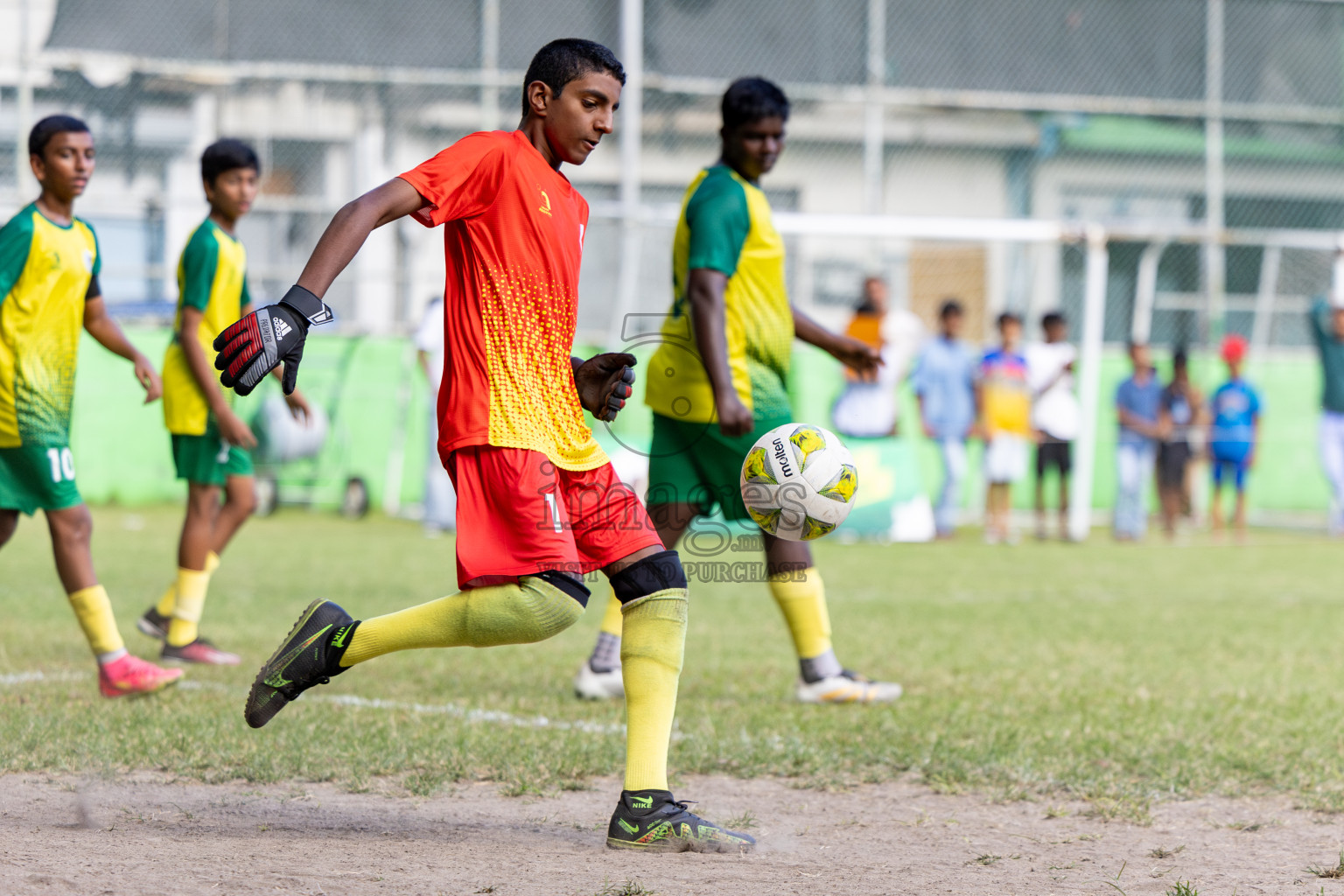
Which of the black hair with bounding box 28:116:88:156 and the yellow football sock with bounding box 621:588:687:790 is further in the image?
the black hair with bounding box 28:116:88:156

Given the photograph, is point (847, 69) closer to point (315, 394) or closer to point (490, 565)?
point (315, 394)

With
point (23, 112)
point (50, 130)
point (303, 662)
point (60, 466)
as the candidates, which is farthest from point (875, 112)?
point (303, 662)

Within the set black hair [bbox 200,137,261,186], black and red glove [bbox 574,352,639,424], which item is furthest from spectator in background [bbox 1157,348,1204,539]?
black and red glove [bbox 574,352,639,424]

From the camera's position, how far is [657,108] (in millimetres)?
15633

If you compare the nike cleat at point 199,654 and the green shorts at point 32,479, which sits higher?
the green shorts at point 32,479

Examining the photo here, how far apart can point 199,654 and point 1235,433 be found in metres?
11.7

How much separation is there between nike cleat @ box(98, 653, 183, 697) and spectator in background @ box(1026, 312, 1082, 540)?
406 inches

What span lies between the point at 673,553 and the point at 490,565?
49 centimetres

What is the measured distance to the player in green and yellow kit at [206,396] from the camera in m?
6.16

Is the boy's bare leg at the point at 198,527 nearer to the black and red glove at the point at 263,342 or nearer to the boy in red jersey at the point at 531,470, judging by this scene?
the boy in red jersey at the point at 531,470

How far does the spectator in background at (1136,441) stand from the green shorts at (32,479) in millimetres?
11321

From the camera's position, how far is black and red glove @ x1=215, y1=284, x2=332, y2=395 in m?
2.99

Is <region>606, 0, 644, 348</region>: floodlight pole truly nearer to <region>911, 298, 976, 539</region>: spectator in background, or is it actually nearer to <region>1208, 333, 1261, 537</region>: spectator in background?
<region>911, 298, 976, 539</region>: spectator in background

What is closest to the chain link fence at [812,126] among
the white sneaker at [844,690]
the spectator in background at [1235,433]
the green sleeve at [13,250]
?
the spectator in background at [1235,433]
